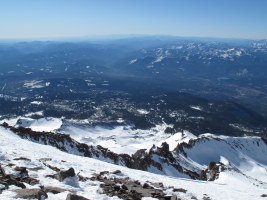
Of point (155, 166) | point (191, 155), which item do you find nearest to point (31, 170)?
point (155, 166)

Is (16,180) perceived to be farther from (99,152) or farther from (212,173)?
(212,173)

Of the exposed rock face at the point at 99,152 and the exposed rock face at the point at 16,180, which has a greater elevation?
the exposed rock face at the point at 16,180

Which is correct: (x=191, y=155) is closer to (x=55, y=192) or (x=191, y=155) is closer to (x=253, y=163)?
(x=253, y=163)

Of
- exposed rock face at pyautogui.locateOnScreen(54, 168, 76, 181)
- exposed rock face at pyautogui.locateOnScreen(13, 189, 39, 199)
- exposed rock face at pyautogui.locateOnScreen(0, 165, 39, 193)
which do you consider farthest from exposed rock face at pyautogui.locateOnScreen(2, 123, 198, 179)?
exposed rock face at pyautogui.locateOnScreen(13, 189, 39, 199)

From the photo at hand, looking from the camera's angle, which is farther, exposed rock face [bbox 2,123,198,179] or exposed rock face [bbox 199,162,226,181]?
exposed rock face [bbox 199,162,226,181]

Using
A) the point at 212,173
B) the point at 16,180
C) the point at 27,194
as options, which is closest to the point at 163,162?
the point at 212,173

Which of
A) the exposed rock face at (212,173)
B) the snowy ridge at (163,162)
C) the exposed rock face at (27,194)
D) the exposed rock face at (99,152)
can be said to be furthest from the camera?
the exposed rock face at (212,173)

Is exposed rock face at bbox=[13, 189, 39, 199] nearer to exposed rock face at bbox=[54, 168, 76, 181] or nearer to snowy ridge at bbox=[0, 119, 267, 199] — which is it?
snowy ridge at bbox=[0, 119, 267, 199]

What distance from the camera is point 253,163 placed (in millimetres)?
150750

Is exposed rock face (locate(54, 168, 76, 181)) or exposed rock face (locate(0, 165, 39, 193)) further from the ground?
exposed rock face (locate(0, 165, 39, 193))

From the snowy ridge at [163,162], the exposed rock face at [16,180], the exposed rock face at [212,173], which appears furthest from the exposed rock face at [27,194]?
the exposed rock face at [212,173]

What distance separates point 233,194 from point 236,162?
115379 millimetres

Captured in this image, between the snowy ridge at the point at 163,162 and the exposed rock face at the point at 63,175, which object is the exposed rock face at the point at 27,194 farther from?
the exposed rock face at the point at 63,175

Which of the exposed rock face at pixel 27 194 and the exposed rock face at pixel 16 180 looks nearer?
the exposed rock face at pixel 27 194
